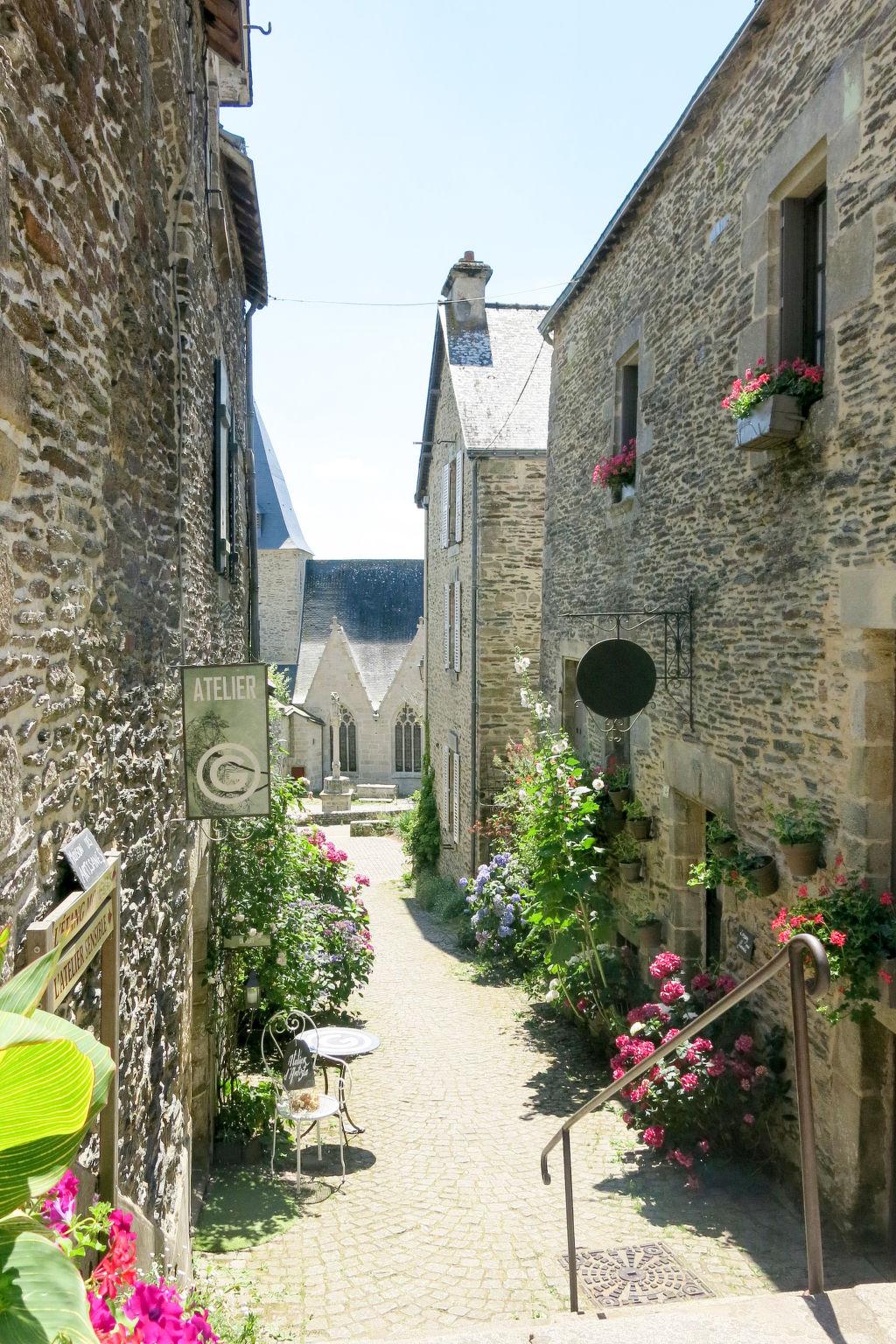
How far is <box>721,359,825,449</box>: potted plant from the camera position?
538 cm

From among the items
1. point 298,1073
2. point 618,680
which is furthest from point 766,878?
point 298,1073

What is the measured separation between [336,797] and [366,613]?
9508mm

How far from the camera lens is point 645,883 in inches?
339

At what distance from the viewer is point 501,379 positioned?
16.0 metres

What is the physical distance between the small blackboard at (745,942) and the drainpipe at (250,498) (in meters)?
6.29

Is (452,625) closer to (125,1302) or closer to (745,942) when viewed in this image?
(745,942)

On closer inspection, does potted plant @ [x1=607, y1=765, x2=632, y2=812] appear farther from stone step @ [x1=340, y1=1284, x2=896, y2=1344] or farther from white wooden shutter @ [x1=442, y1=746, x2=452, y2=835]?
white wooden shutter @ [x1=442, y1=746, x2=452, y2=835]

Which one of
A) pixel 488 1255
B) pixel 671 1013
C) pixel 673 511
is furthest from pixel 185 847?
pixel 673 511

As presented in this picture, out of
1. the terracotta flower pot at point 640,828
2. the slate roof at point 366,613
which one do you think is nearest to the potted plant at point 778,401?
the terracotta flower pot at point 640,828

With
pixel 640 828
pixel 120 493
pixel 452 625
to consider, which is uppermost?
pixel 120 493

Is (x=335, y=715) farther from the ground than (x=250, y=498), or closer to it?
closer to it

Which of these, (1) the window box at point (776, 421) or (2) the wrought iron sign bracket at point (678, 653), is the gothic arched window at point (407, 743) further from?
(1) the window box at point (776, 421)

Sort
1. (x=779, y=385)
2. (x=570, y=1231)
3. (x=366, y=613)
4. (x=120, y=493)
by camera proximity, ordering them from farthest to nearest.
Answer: (x=366, y=613), (x=779, y=385), (x=570, y=1231), (x=120, y=493)

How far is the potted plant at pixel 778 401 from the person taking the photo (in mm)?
5375
